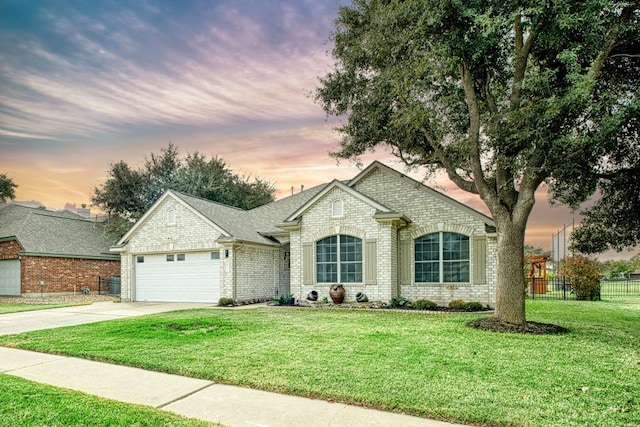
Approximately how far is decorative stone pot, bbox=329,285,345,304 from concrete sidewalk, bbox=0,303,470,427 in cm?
957

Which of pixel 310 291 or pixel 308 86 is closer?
pixel 308 86

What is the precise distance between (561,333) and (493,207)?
3.37 m

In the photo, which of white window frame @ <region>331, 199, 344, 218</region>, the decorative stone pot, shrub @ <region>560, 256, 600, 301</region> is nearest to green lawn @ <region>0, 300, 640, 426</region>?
the decorative stone pot

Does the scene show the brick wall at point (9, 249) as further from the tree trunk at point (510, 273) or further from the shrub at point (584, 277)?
the shrub at point (584, 277)

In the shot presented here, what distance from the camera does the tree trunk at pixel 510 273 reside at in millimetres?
10000

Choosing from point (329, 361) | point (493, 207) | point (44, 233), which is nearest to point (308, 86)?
point (493, 207)

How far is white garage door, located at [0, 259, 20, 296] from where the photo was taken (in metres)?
21.6

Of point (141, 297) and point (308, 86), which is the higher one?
point (308, 86)

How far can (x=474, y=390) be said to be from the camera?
4.95 meters

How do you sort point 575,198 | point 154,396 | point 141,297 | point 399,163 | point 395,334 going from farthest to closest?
1. point 141,297
2. point 399,163
3. point 575,198
4. point 395,334
5. point 154,396

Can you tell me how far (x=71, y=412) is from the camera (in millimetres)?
4266

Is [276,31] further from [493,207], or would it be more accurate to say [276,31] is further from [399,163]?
[493,207]

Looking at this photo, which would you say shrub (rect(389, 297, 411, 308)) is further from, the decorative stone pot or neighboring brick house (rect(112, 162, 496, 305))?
the decorative stone pot

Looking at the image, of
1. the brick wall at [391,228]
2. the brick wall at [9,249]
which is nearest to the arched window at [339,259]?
the brick wall at [391,228]
